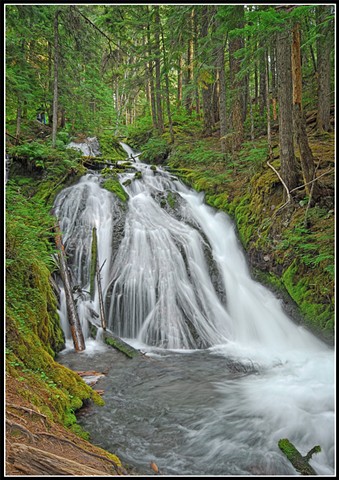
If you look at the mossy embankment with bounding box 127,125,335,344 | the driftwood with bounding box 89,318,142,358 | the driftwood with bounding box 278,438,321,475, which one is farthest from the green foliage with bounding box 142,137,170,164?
the driftwood with bounding box 278,438,321,475

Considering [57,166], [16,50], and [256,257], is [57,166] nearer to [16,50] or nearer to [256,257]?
[16,50]

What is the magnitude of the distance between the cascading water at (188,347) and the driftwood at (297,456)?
0.09 meters

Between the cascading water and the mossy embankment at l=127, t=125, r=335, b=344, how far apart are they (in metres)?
0.44

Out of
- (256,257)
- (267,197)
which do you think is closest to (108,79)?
(267,197)

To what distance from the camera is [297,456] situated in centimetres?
355

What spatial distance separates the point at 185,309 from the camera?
7.70 meters

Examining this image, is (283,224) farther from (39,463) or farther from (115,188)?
(39,463)

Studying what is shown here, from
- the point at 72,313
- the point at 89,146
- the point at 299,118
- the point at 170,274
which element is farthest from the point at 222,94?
the point at 72,313

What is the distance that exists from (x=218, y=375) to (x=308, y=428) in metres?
1.71

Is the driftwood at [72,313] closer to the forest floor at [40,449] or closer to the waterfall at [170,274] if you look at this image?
the waterfall at [170,274]

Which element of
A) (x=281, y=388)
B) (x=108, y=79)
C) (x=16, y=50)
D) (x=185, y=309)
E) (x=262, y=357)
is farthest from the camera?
(x=108, y=79)

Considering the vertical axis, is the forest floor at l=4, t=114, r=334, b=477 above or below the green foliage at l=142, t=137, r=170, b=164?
below

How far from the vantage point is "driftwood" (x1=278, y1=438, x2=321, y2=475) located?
341cm

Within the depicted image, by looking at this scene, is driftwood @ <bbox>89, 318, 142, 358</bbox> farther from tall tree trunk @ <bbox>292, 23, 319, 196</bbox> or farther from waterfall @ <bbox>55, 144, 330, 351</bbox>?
tall tree trunk @ <bbox>292, 23, 319, 196</bbox>
